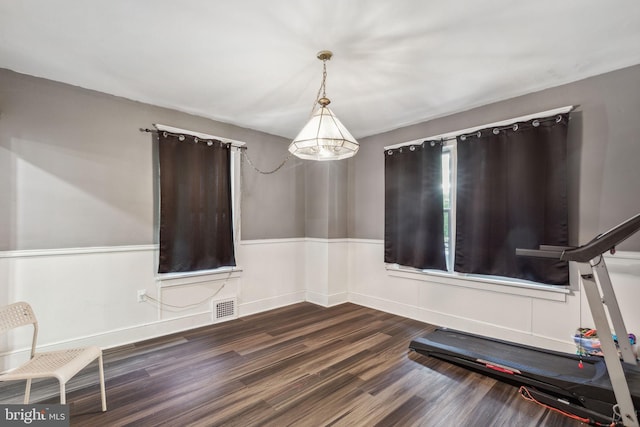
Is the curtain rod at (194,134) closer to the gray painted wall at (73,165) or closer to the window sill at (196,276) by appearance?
the gray painted wall at (73,165)

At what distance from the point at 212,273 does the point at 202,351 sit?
98 centimetres

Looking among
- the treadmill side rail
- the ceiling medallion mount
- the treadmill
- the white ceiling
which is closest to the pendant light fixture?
the ceiling medallion mount

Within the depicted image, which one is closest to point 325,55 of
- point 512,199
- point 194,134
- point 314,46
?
point 314,46

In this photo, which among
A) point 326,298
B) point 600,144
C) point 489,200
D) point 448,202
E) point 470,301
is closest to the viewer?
point 600,144

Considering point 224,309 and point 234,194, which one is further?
point 234,194

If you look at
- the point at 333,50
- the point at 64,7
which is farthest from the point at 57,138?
the point at 333,50

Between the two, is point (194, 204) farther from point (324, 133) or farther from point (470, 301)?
point (470, 301)

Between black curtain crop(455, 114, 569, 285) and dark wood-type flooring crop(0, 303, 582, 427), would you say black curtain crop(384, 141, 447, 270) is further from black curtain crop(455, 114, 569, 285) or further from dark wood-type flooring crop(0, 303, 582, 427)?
dark wood-type flooring crop(0, 303, 582, 427)

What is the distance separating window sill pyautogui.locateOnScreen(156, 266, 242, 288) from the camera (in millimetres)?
3262

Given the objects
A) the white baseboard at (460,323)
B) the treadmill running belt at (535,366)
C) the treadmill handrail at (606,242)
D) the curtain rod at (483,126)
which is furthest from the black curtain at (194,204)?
the treadmill handrail at (606,242)

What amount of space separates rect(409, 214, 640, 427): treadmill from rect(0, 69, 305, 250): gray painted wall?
325 cm

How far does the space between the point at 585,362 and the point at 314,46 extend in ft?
10.5

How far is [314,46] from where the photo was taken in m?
2.19

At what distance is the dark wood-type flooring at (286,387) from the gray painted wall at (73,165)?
121 centimetres
